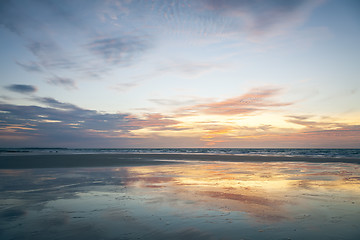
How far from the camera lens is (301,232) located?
613cm

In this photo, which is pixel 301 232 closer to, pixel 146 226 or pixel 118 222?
pixel 146 226

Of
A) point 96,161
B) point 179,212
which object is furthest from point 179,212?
point 96,161

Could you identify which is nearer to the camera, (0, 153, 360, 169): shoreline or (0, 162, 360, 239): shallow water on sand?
(0, 162, 360, 239): shallow water on sand

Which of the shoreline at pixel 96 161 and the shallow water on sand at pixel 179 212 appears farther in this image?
the shoreline at pixel 96 161

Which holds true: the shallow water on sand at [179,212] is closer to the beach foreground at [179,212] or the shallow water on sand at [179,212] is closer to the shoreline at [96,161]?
the beach foreground at [179,212]

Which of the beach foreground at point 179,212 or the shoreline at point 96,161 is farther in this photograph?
the shoreline at point 96,161

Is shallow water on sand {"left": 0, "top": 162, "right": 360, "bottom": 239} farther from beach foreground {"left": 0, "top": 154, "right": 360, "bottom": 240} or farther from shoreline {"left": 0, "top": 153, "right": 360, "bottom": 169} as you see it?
shoreline {"left": 0, "top": 153, "right": 360, "bottom": 169}

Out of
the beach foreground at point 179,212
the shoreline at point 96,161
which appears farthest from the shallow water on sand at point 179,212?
the shoreline at point 96,161

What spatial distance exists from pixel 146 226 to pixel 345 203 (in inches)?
300

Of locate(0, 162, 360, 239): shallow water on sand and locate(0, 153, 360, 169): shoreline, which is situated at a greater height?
locate(0, 153, 360, 169): shoreline

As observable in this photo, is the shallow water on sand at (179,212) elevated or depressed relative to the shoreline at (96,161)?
depressed

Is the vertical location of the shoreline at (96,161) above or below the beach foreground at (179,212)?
above

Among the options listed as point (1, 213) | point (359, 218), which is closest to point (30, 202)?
point (1, 213)

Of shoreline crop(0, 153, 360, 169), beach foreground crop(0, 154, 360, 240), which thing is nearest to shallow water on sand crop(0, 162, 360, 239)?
beach foreground crop(0, 154, 360, 240)
